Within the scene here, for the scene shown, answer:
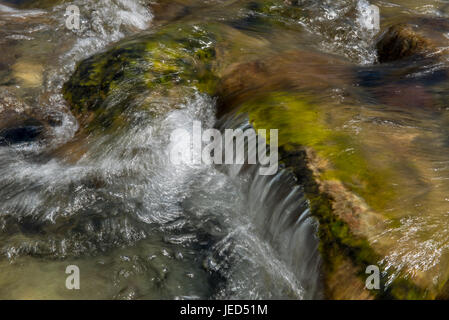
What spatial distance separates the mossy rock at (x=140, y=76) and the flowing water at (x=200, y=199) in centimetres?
19

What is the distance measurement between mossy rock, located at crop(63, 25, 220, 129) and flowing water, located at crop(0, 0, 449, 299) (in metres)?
0.19

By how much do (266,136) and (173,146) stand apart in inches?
53.6

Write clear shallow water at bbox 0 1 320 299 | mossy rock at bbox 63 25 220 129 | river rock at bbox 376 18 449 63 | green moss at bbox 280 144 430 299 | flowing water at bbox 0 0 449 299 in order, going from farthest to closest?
river rock at bbox 376 18 449 63, mossy rock at bbox 63 25 220 129, clear shallow water at bbox 0 1 320 299, flowing water at bbox 0 0 449 299, green moss at bbox 280 144 430 299


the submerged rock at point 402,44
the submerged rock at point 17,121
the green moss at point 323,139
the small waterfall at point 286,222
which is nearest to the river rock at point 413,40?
the submerged rock at point 402,44

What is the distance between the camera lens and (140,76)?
595cm

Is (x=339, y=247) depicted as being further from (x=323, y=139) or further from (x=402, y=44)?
(x=402, y=44)

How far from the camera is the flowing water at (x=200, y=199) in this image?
3.54 m

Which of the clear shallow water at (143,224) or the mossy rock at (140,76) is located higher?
the mossy rock at (140,76)

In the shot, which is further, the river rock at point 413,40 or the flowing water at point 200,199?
the river rock at point 413,40

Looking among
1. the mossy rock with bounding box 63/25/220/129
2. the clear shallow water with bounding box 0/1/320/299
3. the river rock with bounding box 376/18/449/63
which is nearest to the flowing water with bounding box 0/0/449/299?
the clear shallow water with bounding box 0/1/320/299

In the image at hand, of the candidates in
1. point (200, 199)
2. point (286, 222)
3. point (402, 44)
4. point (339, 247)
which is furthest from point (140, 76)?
point (402, 44)

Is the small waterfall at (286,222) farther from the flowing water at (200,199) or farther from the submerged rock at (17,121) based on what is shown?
the submerged rock at (17,121)

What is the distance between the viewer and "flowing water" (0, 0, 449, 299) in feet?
11.6

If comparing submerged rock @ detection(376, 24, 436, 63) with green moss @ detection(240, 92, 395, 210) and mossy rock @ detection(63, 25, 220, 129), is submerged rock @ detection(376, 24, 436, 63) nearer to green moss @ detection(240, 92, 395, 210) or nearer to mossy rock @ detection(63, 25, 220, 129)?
green moss @ detection(240, 92, 395, 210)
